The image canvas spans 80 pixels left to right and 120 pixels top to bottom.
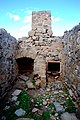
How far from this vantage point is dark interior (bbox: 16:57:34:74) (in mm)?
7438

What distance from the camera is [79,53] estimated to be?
4254 mm

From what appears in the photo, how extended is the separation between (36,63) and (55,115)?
9.01 feet

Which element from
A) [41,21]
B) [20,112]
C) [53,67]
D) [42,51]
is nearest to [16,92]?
[20,112]

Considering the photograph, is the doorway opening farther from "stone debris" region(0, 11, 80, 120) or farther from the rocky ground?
the rocky ground

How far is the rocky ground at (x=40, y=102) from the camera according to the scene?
4558mm

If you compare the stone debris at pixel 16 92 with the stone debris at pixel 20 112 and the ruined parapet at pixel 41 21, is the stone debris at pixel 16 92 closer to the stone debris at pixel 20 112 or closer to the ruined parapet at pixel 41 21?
the stone debris at pixel 20 112

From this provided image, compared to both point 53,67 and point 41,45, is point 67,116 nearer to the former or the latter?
point 53,67

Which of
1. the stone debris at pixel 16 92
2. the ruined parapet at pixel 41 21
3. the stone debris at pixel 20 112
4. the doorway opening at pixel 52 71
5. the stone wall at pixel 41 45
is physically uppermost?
the ruined parapet at pixel 41 21

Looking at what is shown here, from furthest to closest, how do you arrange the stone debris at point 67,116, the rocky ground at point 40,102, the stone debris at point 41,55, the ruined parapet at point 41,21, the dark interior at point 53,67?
1. the dark interior at point 53,67
2. the ruined parapet at point 41,21
3. the stone debris at point 41,55
4. the rocky ground at point 40,102
5. the stone debris at point 67,116

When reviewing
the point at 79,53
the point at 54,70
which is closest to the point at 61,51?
the point at 54,70

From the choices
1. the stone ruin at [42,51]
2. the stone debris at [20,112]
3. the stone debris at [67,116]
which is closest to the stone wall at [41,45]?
the stone ruin at [42,51]

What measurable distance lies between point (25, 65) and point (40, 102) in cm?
272

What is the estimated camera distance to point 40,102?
5.37 metres

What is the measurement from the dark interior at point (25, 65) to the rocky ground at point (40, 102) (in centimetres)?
65
